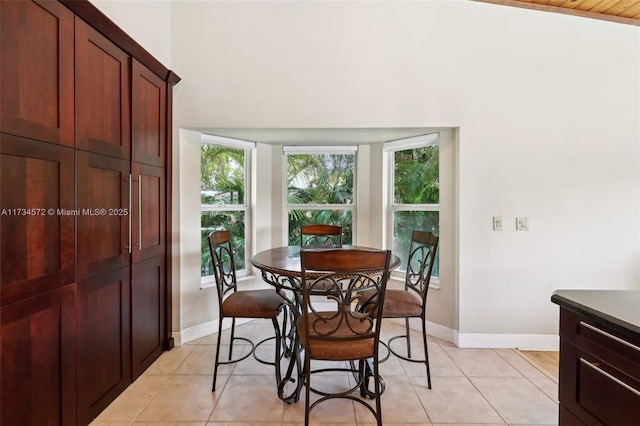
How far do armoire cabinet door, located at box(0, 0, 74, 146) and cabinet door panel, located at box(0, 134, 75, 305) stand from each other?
8cm

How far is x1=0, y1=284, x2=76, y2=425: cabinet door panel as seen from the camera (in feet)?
4.14

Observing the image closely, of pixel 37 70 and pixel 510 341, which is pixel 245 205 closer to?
pixel 37 70

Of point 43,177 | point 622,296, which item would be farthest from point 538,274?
point 43,177

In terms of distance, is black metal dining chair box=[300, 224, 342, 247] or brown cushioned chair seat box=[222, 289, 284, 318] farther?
black metal dining chair box=[300, 224, 342, 247]

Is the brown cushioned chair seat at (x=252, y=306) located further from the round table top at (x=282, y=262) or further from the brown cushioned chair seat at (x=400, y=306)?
the brown cushioned chair seat at (x=400, y=306)

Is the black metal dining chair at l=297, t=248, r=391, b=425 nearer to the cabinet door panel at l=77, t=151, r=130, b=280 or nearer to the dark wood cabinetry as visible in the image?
the dark wood cabinetry

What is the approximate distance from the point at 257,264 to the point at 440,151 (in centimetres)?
197

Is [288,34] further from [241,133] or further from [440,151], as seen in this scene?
[440,151]

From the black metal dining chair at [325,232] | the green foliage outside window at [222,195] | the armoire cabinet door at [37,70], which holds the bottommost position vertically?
the black metal dining chair at [325,232]

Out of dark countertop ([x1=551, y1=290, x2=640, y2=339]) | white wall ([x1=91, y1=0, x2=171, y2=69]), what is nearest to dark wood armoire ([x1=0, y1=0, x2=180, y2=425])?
white wall ([x1=91, y1=0, x2=171, y2=69])

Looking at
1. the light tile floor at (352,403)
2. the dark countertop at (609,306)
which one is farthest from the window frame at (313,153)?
the dark countertop at (609,306)

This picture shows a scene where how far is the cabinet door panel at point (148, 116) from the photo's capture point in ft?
6.84

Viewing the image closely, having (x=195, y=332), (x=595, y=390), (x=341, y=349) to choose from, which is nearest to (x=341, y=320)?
(x=341, y=349)

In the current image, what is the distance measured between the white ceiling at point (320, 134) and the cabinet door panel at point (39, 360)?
5.86ft
